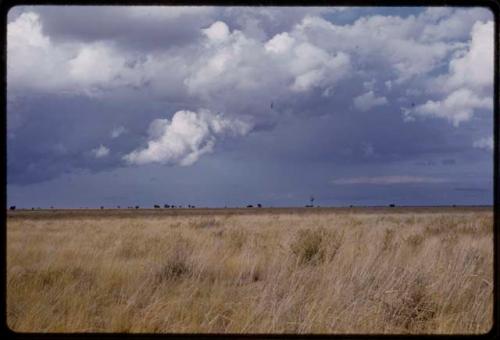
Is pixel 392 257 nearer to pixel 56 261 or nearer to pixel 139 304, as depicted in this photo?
pixel 139 304

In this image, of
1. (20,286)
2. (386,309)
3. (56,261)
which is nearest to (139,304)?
(20,286)

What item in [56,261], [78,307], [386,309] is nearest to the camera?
[386,309]

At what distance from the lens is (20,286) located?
5.55m

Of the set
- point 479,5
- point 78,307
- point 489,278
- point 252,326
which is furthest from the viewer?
point 489,278

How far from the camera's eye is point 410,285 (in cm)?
480

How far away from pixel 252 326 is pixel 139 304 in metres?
1.37

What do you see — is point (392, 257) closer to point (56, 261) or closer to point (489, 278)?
point (489, 278)

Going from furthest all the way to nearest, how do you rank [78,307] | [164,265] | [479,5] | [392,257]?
1. [392,257]
2. [164,265]
3. [78,307]
4. [479,5]

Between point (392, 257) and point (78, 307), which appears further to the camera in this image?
point (392, 257)

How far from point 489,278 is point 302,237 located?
9.91ft
